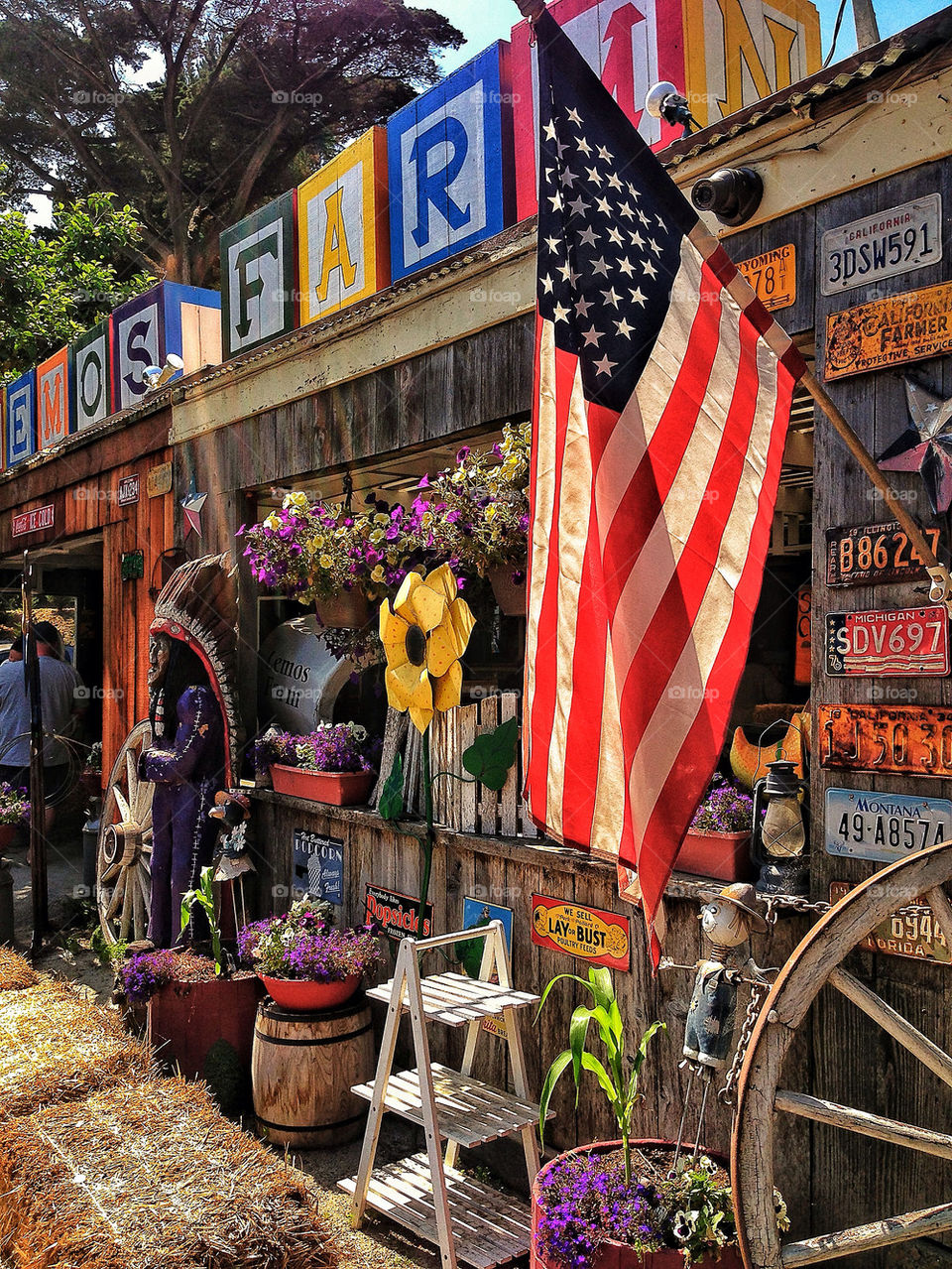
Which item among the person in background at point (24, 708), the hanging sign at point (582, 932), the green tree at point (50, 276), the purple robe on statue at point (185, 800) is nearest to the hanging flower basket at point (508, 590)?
the hanging sign at point (582, 932)

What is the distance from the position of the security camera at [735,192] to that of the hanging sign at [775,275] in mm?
145

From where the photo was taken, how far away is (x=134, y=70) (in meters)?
16.7

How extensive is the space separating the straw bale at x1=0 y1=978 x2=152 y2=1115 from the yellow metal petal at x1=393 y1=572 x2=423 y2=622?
1.88 m

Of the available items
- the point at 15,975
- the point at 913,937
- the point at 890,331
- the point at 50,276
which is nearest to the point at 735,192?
the point at 890,331

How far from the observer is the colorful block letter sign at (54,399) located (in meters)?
9.07

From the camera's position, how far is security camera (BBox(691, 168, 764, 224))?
10.3 ft

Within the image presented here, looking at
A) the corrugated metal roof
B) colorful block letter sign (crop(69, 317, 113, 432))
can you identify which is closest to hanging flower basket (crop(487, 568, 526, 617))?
the corrugated metal roof

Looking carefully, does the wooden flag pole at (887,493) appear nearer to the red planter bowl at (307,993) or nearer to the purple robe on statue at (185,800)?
the red planter bowl at (307,993)

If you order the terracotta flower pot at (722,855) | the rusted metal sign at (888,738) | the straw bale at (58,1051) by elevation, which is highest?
the rusted metal sign at (888,738)

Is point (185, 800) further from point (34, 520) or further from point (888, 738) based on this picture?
point (34, 520)

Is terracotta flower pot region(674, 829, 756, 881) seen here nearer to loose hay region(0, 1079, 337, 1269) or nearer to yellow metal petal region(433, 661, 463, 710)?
yellow metal petal region(433, 661, 463, 710)

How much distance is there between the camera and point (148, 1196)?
280 centimetres

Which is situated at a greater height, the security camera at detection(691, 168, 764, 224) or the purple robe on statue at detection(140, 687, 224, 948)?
the security camera at detection(691, 168, 764, 224)

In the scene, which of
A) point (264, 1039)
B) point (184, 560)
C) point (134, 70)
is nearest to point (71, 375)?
point (184, 560)
